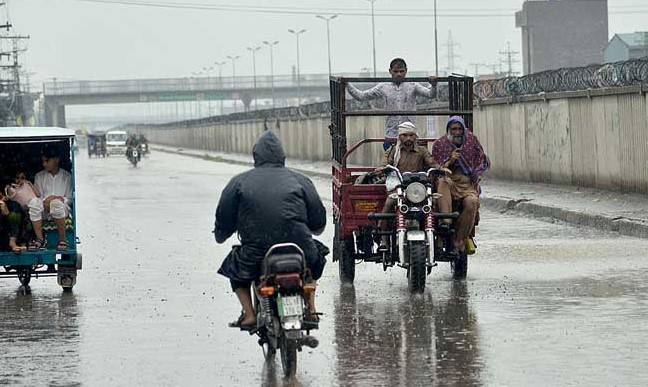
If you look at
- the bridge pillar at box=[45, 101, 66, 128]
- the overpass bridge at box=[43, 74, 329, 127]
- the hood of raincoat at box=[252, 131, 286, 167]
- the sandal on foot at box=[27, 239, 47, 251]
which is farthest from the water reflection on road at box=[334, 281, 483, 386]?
the bridge pillar at box=[45, 101, 66, 128]

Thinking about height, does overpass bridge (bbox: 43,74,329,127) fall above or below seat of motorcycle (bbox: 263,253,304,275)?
above

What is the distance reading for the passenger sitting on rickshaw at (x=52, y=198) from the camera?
14.5 meters

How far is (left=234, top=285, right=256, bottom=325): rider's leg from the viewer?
977 centimetres

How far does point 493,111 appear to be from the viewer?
34.1 meters

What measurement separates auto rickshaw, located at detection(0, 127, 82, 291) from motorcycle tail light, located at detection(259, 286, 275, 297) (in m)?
5.58

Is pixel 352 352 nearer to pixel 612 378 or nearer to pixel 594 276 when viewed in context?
pixel 612 378

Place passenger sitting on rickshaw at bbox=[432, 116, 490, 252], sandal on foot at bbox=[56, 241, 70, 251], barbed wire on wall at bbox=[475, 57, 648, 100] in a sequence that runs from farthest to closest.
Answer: barbed wire on wall at bbox=[475, 57, 648, 100] < passenger sitting on rickshaw at bbox=[432, 116, 490, 252] < sandal on foot at bbox=[56, 241, 70, 251]

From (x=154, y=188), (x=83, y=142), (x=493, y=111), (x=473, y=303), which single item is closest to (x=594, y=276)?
(x=473, y=303)

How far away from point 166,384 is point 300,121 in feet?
182

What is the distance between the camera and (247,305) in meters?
9.79

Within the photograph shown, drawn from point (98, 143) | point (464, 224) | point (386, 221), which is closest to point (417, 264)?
point (386, 221)

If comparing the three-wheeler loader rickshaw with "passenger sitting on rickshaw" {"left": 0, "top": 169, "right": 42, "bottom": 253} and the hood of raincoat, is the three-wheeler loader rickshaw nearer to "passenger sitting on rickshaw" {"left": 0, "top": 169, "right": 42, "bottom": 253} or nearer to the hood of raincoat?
"passenger sitting on rickshaw" {"left": 0, "top": 169, "right": 42, "bottom": 253}

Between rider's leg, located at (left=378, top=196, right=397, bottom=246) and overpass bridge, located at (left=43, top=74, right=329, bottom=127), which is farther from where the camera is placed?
overpass bridge, located at (left=43, top=74, right=329, bottom=127)

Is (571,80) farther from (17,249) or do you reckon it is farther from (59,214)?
(17,249)
